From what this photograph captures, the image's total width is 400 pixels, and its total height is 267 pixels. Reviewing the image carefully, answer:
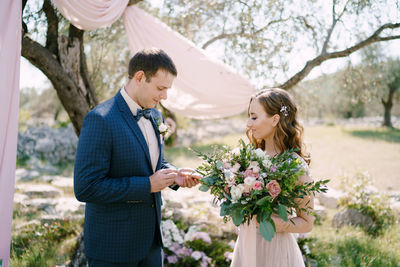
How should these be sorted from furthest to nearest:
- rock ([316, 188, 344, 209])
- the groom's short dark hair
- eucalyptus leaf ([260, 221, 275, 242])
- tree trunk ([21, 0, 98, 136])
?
rock ([316, 188, 344, 209])
tree trunk ([21, 0, 98, 136])
the groom's short dark hair
eucalyptus leaf ([260, 221, 275, 242])

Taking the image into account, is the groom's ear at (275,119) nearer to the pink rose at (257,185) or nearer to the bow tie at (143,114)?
the pink rose at (257,185)

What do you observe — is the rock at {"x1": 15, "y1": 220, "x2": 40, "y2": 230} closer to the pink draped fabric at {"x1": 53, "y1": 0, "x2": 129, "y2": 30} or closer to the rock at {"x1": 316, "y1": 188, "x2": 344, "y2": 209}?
the pink draped fabric at {"x1": 53, "y1": 0, "x2": 129, "y2": 30}

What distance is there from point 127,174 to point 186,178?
0.43 metres

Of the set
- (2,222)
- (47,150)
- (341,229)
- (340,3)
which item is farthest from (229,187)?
(47,150)

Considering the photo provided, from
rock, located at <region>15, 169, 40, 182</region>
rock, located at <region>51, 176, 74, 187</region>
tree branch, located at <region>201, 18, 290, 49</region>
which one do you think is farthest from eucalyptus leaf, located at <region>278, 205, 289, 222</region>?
rock, located at <region>15, 169, 40, 182</region>

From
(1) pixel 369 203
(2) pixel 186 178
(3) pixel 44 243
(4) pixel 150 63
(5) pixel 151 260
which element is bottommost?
(3) pixel 44 243

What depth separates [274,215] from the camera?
7.18ft

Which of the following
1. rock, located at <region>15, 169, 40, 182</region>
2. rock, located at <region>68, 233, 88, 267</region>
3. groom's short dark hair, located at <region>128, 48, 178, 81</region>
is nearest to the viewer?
groom's short dark hair, located at <region>128, 48, 178, 81</region>

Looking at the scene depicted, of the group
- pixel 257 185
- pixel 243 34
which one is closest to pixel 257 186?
pixel 257 185

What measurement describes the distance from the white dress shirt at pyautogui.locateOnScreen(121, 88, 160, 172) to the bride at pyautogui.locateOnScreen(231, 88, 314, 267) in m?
0.76

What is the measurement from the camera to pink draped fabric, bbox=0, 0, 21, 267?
2.49m

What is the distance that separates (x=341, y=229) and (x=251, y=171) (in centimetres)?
424

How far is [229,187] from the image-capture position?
1.93 meters

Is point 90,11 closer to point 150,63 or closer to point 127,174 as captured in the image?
point 150,63
